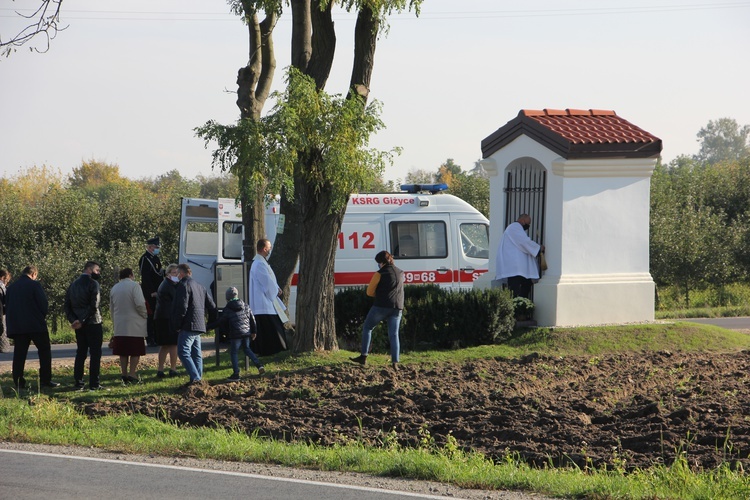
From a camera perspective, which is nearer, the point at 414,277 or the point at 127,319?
the point at 127,319

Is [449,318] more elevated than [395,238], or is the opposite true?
[395,238]

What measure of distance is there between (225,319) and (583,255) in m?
6.54

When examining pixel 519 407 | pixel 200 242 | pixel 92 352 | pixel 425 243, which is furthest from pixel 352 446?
pixel 200 242

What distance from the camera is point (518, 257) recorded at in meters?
16.8

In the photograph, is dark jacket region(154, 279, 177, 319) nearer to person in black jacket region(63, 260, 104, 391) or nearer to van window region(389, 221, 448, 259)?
person in black jacket region(63, 260, 104, 391)

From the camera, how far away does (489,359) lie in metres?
14.7

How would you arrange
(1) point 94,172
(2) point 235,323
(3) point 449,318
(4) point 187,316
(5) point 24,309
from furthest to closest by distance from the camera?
(1) point 94,172 < (3) point 449,318 < (5) point 24,309 < (2) point 235,323 < (4) point 187,316

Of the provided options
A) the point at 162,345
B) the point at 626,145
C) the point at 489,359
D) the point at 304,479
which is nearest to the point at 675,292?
the point at 626,145

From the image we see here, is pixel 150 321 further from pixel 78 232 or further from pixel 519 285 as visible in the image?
pixel 78 232

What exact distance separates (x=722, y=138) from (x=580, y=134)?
184329 millimetres

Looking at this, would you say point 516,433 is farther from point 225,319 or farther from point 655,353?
point 655,353

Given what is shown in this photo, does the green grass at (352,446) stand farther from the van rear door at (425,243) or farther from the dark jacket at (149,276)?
the van rear door at (425,243)

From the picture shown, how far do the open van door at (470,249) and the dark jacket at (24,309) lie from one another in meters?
8.91

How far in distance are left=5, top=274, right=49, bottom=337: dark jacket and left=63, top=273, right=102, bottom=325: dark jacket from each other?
49 centimetres
